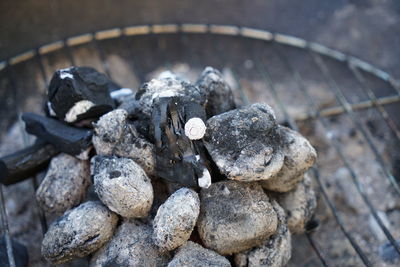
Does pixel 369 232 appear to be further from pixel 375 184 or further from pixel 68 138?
pixel 68 138

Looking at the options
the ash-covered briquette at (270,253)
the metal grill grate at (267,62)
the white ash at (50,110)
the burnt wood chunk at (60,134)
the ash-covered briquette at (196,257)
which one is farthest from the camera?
the metal grill grate at (267,62)

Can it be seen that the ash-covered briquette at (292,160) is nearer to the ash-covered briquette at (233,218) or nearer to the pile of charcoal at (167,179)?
the pile of charcoal at (167,179)

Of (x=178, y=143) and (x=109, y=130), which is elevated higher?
(x=109, y=130)

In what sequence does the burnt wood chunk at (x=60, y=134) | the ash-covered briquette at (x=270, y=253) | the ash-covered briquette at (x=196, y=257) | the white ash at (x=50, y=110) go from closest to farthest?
the ash-covered briquette at (x=196, y=257) → the ash-covered briquette at (x=270, y=253) → the burnt wood chunk at (x=60, y=134) → the white ash at (x=50, y=110)

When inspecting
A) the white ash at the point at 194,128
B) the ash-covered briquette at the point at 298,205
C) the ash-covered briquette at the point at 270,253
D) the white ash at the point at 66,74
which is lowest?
the ash-covered briquette at the point at 270,253

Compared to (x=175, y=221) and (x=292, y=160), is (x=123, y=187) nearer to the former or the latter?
(x=175, y=221)

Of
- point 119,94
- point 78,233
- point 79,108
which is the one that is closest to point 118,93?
point 119,94

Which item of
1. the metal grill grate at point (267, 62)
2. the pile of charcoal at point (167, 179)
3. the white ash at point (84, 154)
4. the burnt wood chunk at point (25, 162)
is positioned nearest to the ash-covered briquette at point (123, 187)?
the pile of charcoal at point (167, 179)
